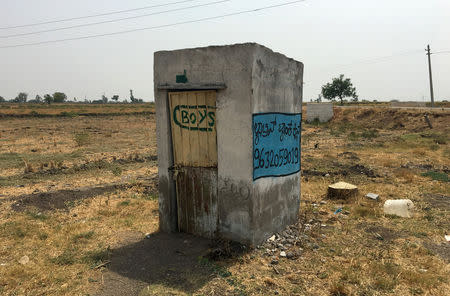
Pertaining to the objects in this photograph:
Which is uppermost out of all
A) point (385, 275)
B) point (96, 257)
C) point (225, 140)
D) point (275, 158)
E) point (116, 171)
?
point (225, 140)

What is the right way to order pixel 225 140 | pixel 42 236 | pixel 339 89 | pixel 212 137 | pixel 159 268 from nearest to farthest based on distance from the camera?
pixel 159 268, pixel 225 140, pixel 212 137, pixel 42 236, pixel 339 89

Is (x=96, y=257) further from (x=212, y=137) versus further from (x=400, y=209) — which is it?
(x=400, y=209)

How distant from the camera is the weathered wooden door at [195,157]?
4910 millimetres

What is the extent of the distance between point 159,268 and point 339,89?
52.0 metres

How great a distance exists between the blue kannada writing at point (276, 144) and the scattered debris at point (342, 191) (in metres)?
2.06

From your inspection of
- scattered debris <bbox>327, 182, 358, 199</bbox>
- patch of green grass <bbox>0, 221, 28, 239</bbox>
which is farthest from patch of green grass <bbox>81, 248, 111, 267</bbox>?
scattered debris <bbox>327, 182, 358, 199</bbox>

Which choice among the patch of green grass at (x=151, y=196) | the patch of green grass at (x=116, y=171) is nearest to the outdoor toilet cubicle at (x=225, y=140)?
the patch of green grass at (x=151, y=196)

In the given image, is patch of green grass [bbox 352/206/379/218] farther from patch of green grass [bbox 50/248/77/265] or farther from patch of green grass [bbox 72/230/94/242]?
patch of green grass [bbox 50/248/77/265]

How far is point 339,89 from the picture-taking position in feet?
168

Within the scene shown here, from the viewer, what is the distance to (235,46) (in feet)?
14.6

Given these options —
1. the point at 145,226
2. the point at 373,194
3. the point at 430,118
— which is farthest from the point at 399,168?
the point at 430,118

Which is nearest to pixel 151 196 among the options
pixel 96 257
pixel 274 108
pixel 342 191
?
pixel 96 257

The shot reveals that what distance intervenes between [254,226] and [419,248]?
264 centimetres

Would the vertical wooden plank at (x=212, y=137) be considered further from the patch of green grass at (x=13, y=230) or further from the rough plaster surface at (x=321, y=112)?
the rough plaster surface at (x=321, y=112)
